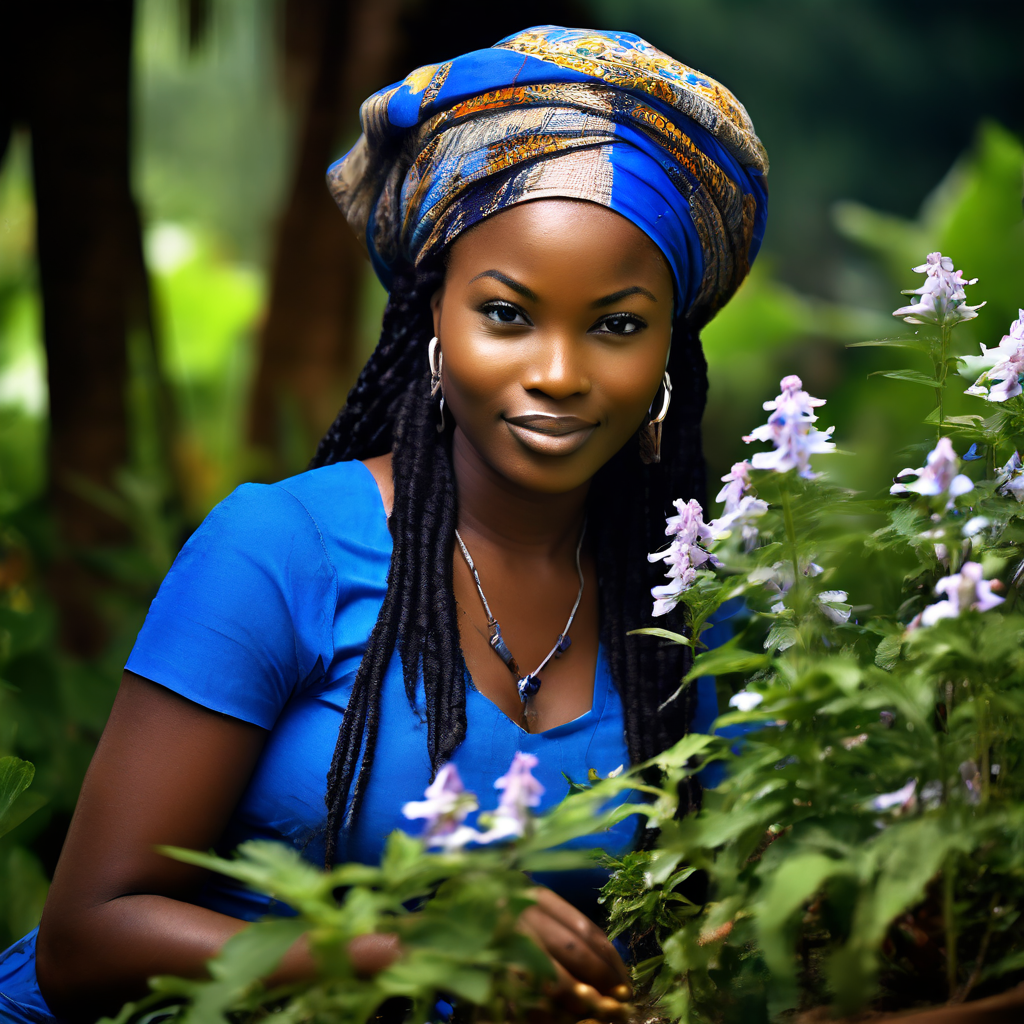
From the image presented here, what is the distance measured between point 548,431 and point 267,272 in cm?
354

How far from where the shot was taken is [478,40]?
399 centimetres

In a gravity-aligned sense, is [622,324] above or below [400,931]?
above

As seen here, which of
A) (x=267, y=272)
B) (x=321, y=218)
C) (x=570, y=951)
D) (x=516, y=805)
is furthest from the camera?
(x=267, y=272)

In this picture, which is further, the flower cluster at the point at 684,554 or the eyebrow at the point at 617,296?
the eyebrow at the point at 617,296

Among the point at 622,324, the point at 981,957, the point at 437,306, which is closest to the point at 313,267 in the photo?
the point at 437,306

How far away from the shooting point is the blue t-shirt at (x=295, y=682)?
62.9 inches

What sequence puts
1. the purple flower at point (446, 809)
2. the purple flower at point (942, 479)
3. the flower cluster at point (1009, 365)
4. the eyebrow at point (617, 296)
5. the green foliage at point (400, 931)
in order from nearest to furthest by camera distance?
the green foliage at point (400, 931) → the purple flower at point (446, 809) → the purple flower at point (942, 479) → the flower cluster at point (1009, 365) → the eyebrow at point (617, 296)

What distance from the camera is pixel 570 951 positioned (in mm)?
1203

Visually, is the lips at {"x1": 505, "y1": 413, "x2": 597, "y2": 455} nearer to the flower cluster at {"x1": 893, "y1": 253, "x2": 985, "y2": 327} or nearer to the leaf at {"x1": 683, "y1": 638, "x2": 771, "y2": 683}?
the flower cluster at {"x1": 893, "y1": 253, "x2": 985, "y2": 327}

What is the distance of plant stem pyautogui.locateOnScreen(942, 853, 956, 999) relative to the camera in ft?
3.26

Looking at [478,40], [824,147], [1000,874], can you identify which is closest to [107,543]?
[478,40]

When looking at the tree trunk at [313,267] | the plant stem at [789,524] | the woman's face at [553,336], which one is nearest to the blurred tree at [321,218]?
the tree trunk at [313,267]

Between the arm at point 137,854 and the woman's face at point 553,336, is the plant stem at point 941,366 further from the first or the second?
the arm at point 137,854

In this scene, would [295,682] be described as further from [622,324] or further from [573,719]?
[622,324]
